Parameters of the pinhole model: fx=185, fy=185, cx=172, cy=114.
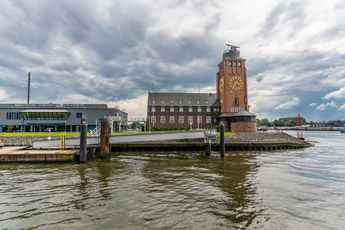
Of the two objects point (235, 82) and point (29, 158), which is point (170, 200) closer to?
point (29, 158)

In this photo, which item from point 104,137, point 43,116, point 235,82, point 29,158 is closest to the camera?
point 29,158

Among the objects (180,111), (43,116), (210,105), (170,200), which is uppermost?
(210,105)

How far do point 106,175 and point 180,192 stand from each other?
7.00 metres

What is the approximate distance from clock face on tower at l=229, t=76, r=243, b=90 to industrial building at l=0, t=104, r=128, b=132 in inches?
1468

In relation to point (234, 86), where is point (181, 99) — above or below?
below

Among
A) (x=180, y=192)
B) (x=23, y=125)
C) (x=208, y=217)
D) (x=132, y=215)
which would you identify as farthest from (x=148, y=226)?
(x=23, y=125)

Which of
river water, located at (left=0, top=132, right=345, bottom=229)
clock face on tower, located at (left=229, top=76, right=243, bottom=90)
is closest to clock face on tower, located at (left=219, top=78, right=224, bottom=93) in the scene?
clock face on tower, located at (left=229, top=76, right=243, bottom=90)

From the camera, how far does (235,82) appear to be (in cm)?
6172

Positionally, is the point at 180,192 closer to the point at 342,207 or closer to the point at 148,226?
the point at 148,226

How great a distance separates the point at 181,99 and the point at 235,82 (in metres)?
19.4

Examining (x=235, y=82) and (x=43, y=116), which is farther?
(x=235, y=82)

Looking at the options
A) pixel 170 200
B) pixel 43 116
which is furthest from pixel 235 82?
pixel 43 116

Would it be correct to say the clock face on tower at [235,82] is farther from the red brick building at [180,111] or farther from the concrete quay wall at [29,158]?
the concrete quay wall at [29,158]

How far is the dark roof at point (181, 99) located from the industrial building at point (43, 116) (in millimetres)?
13684
